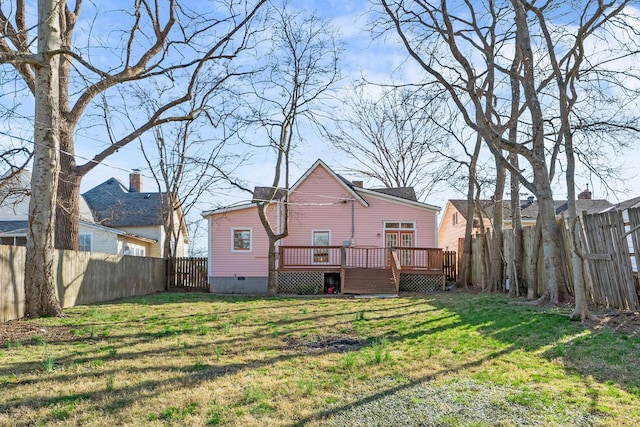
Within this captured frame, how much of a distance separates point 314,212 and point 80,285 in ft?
33.0

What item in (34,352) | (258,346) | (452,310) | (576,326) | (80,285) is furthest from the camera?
(80,285)

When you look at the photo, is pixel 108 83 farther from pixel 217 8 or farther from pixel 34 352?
pixel 34 352

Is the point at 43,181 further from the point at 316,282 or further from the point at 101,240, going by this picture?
the point at 101,240

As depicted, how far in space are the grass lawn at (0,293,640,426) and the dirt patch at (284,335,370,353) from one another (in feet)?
0.09

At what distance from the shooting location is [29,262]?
8.88 m

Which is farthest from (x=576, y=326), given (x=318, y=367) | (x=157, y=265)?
(x=157, y=265)

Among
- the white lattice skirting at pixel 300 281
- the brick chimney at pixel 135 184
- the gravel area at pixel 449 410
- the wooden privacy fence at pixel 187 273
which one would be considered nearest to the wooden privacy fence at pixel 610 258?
the gravel area at pixel 449 410

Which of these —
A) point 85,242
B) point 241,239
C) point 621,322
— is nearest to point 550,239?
point 621,322

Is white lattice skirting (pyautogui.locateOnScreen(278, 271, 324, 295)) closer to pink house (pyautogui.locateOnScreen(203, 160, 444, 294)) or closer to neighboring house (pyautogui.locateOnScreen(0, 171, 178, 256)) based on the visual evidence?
pink house (pyautogui.locateOnScreen(203, 160, 444, 294))

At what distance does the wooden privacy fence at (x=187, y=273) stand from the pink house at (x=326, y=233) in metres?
0.83

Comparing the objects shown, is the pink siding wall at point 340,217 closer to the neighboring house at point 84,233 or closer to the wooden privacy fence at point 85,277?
the wooden privacy fence at point 85,277

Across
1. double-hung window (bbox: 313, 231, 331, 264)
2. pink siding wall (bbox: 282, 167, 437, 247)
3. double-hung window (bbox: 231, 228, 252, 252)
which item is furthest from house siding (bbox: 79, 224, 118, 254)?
double-hung window (bbox: 313, 231, 331, 264)

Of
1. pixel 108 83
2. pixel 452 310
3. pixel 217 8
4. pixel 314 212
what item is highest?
pixel 217 8

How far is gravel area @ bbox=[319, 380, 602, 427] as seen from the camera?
11.1ft
